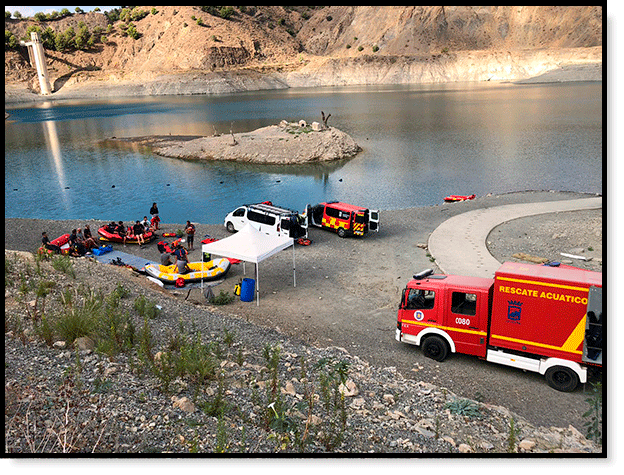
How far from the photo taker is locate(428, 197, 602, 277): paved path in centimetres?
1988

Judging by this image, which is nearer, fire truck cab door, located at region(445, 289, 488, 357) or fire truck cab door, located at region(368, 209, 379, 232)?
fire truck cab door, located at region(445, 289, 488, 357)

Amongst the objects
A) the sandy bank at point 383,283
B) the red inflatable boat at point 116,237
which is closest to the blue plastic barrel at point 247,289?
the sandy bank at point 383,283

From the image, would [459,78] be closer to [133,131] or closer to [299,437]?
[133,131]

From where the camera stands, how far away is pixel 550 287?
35.7 feet

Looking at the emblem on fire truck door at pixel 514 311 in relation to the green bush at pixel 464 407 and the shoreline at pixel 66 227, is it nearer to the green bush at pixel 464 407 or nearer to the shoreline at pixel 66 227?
the green bush at pixel 464 407

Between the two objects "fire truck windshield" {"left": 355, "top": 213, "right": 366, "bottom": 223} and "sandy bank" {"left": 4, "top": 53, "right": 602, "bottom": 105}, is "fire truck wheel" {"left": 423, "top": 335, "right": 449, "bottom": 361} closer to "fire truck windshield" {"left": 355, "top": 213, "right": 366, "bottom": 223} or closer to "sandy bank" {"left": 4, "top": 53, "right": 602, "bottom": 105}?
"fire truck windshield" {"left": 355, "top": 213, "right": 366, "bottom": 223}

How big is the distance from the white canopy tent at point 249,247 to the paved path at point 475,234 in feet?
22.1

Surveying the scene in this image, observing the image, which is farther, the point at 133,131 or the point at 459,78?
the point at 459,78

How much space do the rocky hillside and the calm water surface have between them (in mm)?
87575

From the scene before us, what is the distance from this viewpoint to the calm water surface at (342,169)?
126 feet

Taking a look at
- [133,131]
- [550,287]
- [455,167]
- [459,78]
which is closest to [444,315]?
[550,287]

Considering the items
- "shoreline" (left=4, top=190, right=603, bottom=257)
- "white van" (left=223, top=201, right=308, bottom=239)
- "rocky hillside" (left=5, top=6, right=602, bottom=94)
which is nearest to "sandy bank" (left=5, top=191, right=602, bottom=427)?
"shoreline" (left=4, top=190, right=603, bottom=257)

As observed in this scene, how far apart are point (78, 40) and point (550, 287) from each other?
219 meters

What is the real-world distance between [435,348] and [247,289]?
7067 mm
